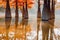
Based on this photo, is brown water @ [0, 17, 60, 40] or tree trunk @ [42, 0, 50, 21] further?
tree trunk @ [42, 0, 50, 21]

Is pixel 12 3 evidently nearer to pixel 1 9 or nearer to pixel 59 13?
pixel 1 9

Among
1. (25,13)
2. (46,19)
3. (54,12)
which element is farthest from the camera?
(54,12)

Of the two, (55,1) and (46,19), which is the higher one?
(55,1)

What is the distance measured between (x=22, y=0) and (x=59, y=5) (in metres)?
3.55

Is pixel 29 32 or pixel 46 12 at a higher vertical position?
pixel 46 12

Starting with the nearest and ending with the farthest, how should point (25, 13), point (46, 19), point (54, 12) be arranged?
point (46, 19)
point (25, 13)
point (54, 12)

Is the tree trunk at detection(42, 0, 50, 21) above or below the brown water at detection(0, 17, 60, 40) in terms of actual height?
above

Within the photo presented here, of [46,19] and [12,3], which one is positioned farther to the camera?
[12,3]

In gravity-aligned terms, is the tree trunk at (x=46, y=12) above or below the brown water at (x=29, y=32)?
above

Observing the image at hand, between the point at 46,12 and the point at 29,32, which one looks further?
the point at 46,12

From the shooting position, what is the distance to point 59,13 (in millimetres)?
18203

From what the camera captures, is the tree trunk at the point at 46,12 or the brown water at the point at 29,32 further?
the tree trunk at the point at 46,12

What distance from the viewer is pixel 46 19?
45.1ft

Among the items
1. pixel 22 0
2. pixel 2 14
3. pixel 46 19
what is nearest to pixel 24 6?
pixel 22 0
